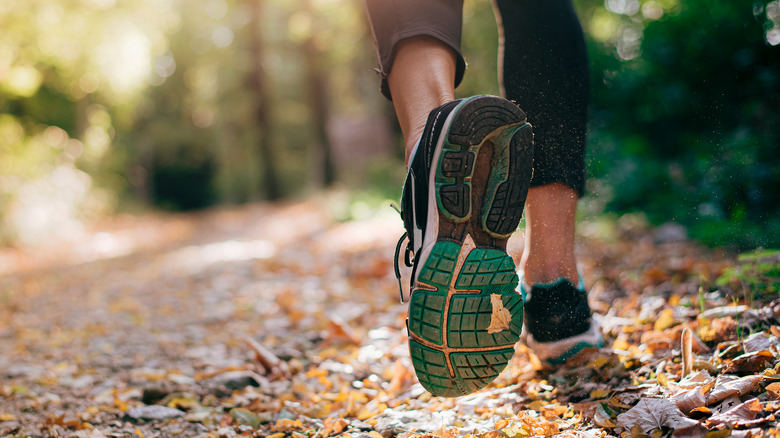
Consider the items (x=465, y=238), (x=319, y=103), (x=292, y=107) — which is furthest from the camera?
(x=292, y=107)

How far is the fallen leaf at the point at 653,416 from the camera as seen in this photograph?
994mm

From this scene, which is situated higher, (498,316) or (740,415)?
(498,316)

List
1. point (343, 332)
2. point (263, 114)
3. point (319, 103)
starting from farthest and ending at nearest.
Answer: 1. point (263, 114)
2. point (319, 103)
3. point (343, 332)

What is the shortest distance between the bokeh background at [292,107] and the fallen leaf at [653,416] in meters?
0.69

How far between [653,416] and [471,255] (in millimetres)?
456

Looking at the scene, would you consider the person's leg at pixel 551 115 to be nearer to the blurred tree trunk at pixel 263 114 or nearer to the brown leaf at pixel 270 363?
the brown leaf at pixel 270 363

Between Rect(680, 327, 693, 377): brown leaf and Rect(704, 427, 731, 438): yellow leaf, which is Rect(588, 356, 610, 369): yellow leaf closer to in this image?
Rect(680, 327, 693, 377): brown leaf

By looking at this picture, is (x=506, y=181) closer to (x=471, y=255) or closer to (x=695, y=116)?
(x=471, y=255)

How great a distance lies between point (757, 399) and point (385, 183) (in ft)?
29.0

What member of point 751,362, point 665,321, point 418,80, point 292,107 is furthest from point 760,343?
point 292,107

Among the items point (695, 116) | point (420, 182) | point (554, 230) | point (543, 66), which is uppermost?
point (695, 116)

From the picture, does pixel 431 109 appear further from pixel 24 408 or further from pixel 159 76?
pixel 159 76

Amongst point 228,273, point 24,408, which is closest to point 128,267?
point 228,273

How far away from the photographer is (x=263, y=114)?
51.8 ft
